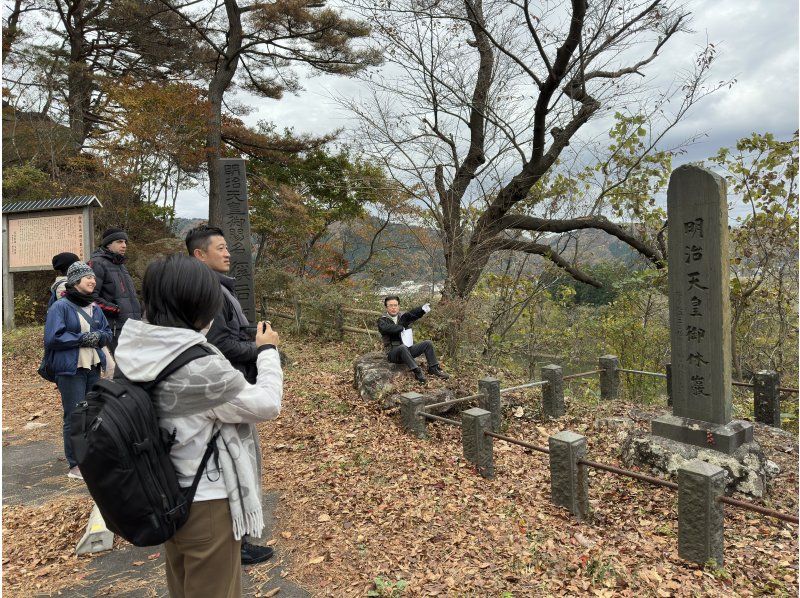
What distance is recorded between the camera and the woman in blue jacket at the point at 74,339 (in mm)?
4164

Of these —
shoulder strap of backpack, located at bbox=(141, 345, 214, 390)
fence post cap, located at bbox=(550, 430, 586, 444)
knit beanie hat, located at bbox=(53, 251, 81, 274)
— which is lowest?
fence post cap, located at bbox=(550, 430, 586, 444)

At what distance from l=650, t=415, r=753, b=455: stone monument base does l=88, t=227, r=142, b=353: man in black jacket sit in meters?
5.95

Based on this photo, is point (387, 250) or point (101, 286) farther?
point (387, 250)

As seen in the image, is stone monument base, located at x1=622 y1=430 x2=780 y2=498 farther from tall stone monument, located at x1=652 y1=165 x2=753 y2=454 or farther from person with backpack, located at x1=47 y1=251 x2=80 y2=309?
person with backpack, located at x1=47 y1=251 x2=80 y2=309

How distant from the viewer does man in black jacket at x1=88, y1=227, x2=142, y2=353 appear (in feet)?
16.8

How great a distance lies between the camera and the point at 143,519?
5.15 ft

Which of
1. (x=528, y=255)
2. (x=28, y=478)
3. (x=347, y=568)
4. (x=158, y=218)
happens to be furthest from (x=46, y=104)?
(x=347, y=568)

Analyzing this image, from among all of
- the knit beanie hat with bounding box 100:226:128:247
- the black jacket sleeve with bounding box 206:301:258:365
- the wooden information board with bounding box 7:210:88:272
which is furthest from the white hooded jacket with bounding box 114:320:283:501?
A: the wooden information board with bounding box 7:210:88:272

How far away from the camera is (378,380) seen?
6613 mm

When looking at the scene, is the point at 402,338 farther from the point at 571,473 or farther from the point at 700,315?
the point at 700,315

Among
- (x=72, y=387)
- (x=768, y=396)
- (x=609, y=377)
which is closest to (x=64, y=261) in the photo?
(x=72, y=387)

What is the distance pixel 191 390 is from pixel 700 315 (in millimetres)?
5164

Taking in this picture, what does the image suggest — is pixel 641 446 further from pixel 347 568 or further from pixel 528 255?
pixel 528 255

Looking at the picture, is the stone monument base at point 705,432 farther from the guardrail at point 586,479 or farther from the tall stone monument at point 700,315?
the guardrail at point 586,479
